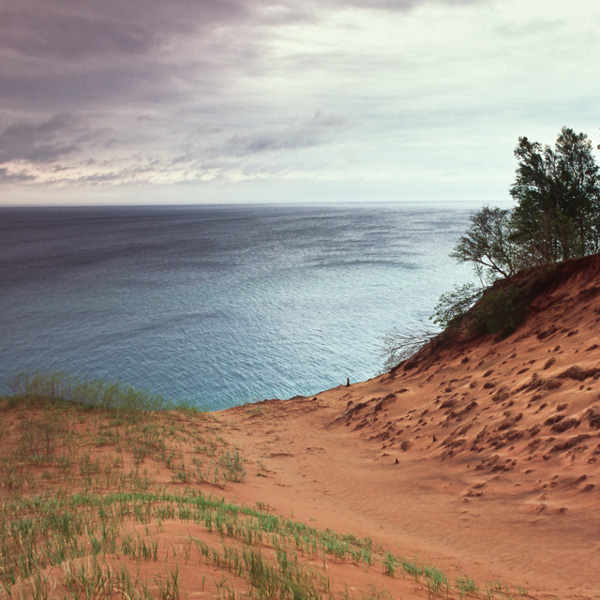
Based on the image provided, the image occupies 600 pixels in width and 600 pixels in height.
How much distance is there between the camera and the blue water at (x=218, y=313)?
119 feet

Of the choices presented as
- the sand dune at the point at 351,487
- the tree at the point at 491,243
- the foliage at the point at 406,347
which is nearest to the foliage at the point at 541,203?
the tree at the point at 491,243

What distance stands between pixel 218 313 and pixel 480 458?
4226 centimetres

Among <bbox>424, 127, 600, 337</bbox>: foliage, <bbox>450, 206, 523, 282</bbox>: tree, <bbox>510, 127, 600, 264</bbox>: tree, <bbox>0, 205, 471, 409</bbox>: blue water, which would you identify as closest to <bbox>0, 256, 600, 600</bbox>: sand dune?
<bbox>424, 127, 600, 337</bbox>: foliage

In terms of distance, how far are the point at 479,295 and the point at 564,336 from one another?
9.42 m

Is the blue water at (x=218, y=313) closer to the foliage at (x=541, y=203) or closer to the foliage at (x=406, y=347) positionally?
the foliage at (x=406, y=347)

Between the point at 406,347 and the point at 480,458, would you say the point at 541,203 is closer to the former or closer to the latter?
the point at 406,347

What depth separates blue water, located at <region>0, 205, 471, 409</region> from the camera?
119 ft

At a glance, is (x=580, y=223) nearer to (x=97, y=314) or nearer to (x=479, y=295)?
(x=479, y=295)

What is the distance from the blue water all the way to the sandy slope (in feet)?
47.2

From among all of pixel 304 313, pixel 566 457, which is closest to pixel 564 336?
pixel 566 457

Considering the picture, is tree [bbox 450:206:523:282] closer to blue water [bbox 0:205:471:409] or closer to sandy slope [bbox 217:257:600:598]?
sandy slope [bbox 217:257:600:598]

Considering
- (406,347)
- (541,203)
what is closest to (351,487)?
(406,347)

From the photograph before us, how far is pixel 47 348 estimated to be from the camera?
3988cm

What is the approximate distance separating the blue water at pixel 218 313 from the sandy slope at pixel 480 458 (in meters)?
14.4
